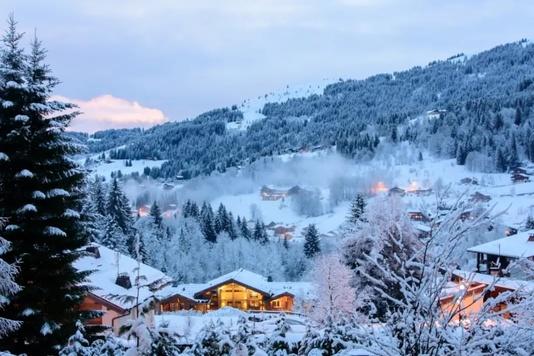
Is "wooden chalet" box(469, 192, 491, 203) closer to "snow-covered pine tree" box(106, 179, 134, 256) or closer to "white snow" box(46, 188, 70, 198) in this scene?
"white snow" box(46, 188, 70, 198)

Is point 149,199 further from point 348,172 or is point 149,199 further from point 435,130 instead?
point 435,130

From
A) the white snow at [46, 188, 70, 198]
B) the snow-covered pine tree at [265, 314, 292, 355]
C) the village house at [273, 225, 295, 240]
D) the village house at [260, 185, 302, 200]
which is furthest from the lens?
the village house at [260, 185, 302, 200]

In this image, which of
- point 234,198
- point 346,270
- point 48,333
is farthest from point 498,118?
point 48,333

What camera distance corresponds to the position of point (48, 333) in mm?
12836

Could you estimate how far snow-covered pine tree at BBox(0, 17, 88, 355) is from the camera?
12867 millimetres

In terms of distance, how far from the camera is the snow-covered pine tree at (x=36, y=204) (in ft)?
42.2

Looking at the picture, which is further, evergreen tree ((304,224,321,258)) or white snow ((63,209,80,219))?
evergreen tree ((304,224,321,258))

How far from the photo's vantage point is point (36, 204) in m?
13.4

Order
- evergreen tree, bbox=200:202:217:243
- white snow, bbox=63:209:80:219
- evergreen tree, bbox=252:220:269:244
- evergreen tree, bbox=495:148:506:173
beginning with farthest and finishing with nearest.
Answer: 1. evergreen tree, bbox=495:148:506:173
2. evergreen tree, bbox=252:220:269:244
3. evergreen tree, bbox=200:202:217:243
4. white snow, bbox=63:209:80:219

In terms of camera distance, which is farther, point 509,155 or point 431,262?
point 509,155

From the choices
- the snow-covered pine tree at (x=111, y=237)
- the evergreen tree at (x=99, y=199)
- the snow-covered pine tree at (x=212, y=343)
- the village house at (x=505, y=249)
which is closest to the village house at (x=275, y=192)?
the evergreen tree at (x=99, y=199)

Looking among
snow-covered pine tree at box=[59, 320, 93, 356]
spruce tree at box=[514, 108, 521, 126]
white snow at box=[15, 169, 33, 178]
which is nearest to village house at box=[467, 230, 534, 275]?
white snow at box=[15, 169, 33, 178]

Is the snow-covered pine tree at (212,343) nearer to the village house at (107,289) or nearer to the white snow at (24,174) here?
the white snow at (24,174)

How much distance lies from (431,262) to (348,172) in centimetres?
19067
